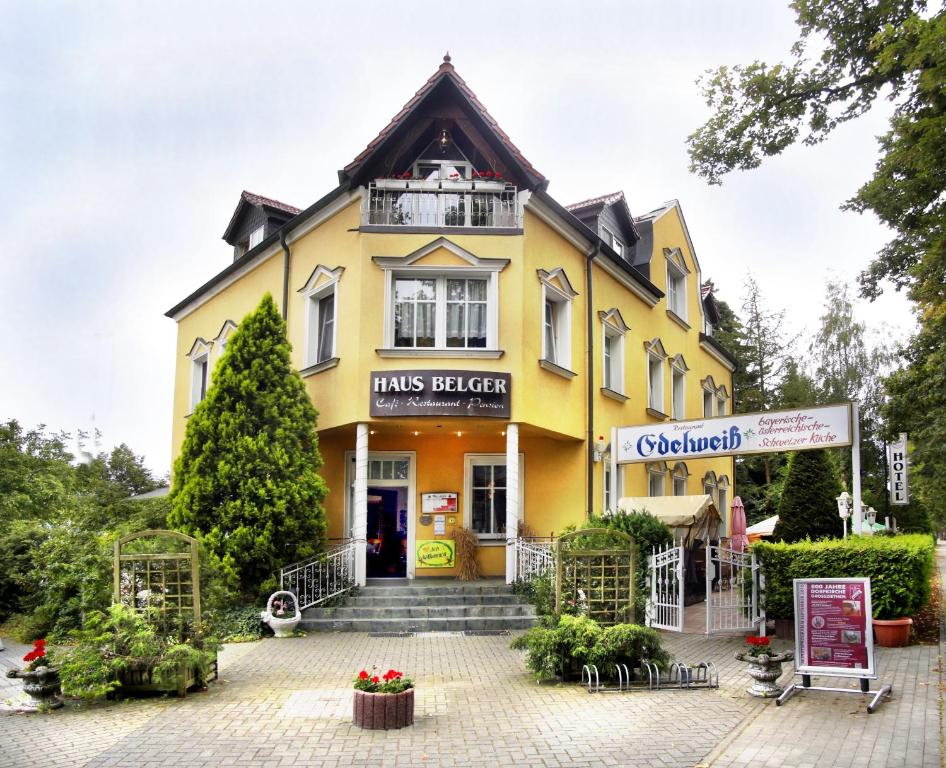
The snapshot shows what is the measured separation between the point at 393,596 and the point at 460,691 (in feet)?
18.6

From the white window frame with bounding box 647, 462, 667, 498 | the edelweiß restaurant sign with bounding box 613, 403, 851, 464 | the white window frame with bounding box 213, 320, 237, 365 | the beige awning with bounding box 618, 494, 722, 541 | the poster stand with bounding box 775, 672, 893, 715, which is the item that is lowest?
the poster stand with bounding box 775, 672, 893, 715

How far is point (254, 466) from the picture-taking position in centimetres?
1462

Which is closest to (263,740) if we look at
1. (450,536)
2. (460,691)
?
(460,691)

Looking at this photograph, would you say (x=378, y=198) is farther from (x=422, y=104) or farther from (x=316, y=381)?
(x=316, y=381)

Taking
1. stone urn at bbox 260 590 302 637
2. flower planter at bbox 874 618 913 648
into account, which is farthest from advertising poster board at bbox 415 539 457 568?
flower planter at bbox 874 618 913 648

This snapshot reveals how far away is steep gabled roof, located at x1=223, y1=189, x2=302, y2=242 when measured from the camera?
20992 millimetres

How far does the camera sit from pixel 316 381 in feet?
56.0

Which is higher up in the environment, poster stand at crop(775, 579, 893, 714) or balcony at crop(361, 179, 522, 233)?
balcony at crop(361, 179, 522, 233)

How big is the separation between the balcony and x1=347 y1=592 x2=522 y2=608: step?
7099 mm

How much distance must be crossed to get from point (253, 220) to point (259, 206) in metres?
0.73

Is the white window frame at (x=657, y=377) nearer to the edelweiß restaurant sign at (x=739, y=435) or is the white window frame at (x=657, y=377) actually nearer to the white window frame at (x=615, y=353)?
the white window frame at (x=615, y=353)

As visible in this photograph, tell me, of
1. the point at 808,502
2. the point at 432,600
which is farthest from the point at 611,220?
the point at 432,600

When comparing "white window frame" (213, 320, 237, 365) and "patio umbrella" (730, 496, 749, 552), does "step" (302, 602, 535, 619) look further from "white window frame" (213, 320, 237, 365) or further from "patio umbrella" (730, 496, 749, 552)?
"white window frame" (213, 320, 237, 365)

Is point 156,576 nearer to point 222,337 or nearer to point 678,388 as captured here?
point 222,337
